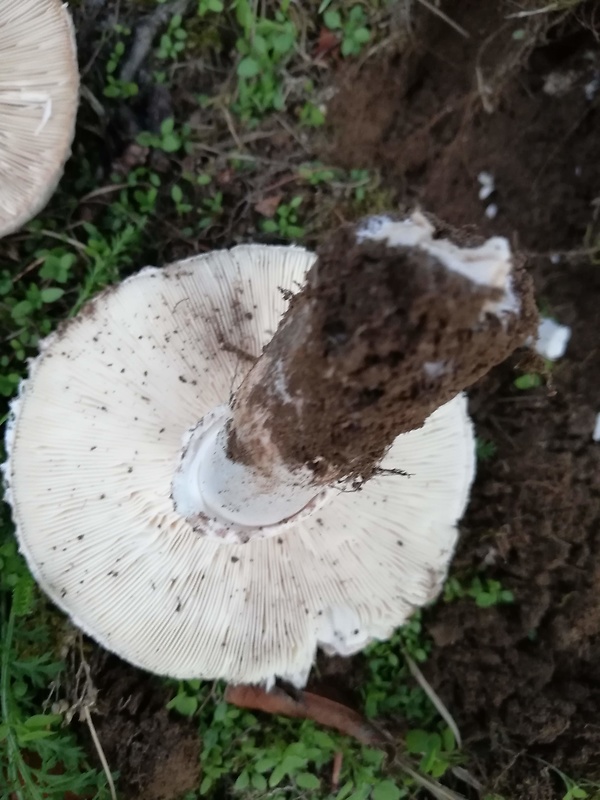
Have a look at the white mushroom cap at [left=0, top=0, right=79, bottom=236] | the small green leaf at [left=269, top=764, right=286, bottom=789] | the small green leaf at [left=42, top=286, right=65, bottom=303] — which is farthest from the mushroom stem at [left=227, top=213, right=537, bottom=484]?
the small green leaf at [left=269, top=764, right=286, bottom=789]

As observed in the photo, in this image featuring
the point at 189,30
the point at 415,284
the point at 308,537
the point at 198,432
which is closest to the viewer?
the point at 415,284

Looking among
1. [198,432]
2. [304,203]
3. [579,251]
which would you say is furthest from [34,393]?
[579,251]

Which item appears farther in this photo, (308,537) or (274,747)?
(274,747)

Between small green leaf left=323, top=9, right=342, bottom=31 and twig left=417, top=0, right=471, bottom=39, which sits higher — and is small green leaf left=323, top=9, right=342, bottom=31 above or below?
below

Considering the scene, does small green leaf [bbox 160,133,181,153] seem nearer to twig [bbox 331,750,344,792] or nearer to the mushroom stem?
the mushroom stem

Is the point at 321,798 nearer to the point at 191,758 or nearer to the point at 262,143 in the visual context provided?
the point at 191,758

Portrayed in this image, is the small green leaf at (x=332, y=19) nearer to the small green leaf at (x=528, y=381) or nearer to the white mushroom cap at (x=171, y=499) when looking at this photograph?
the white mushroom cap at (x=171, y=499)

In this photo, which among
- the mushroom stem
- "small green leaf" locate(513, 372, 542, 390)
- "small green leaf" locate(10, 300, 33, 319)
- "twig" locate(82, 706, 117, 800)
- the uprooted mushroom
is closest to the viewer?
the mushroom stem

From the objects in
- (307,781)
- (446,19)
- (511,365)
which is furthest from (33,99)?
(307,781)
